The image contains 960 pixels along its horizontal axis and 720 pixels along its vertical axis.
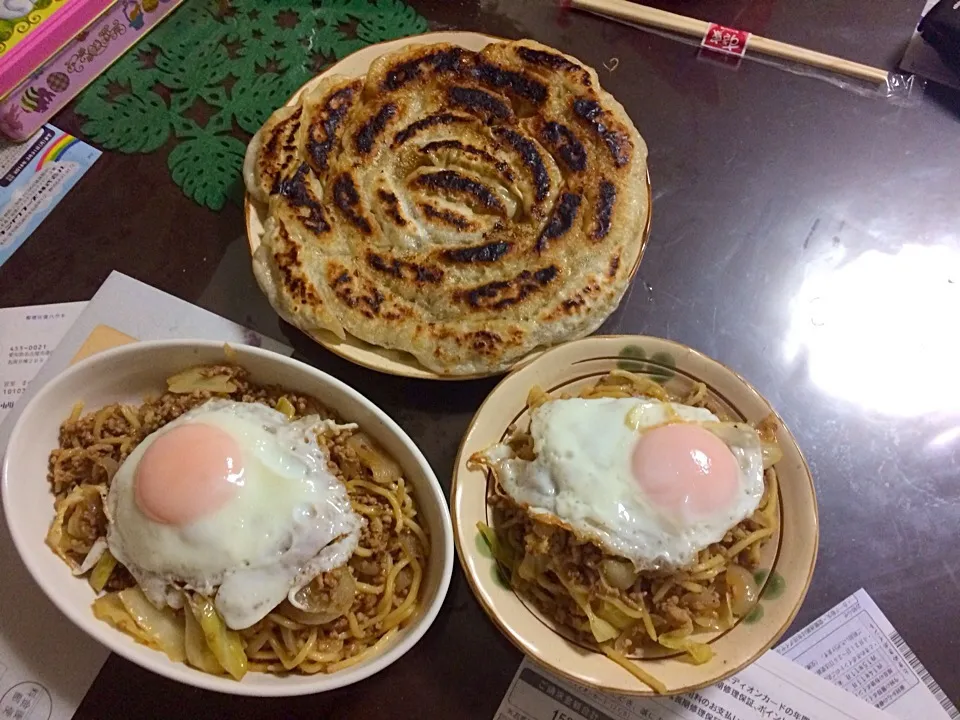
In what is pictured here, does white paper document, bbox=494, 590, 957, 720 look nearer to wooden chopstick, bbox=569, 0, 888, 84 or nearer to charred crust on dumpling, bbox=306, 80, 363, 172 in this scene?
charred crust on dumpling, bbox=306, 80, 363, 172

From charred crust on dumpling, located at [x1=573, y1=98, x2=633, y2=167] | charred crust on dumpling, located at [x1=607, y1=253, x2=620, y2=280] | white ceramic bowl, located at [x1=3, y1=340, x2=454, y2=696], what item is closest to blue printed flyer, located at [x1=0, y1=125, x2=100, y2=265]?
white ceramic bowl, located at [x1=3, y1=340, x2=454, y2=696]

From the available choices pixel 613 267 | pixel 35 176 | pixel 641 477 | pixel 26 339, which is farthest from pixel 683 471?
pixel 35 176

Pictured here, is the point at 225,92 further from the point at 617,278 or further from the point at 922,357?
the point at 922,357

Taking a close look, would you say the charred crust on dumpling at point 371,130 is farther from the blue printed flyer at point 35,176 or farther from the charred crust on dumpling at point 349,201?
the blue printed flyer at point 35,176

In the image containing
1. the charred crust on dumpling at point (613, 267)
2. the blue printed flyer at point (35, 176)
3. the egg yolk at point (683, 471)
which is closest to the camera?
the egg yolk at point (683, 471)

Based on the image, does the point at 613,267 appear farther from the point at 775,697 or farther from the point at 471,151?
the point at 775,697

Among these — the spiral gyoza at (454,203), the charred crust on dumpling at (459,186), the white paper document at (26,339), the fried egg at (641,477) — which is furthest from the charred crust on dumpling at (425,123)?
the white paper document at (26,339)

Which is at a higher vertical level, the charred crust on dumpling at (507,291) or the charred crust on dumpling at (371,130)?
the charred crust on dumpling at (371,130)

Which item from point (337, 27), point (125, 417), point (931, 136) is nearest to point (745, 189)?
point (931, 136)
